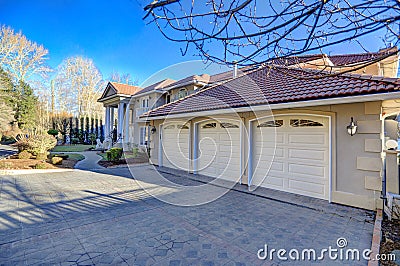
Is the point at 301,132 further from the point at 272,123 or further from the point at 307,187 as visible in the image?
the point at 307,187

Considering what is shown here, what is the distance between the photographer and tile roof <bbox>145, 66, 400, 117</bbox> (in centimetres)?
529

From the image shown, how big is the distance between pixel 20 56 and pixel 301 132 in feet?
104

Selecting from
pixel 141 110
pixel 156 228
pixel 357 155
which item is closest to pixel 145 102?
pixel 141 110

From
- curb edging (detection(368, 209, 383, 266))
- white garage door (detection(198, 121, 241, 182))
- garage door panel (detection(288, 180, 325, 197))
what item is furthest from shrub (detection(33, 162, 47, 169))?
curb edging (detection(368, 209, 383, 266))

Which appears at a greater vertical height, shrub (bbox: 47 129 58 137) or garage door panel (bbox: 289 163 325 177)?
shrub (bbox: 47 129 58 137)

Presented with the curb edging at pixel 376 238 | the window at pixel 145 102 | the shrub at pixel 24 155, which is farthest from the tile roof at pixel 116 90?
the curb edging at pixel 376 238

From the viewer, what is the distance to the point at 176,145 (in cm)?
1165

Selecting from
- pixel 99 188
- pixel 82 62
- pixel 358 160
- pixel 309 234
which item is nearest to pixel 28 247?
pixel 99 188

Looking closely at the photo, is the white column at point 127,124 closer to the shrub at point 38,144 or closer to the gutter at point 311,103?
the shrub at point 38,144
